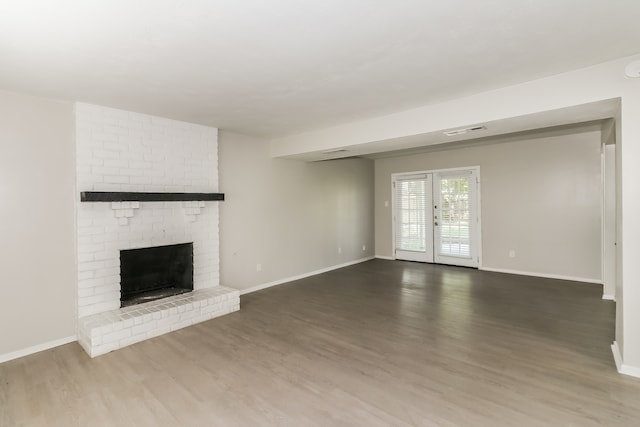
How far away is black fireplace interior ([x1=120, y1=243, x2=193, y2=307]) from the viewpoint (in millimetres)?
3652

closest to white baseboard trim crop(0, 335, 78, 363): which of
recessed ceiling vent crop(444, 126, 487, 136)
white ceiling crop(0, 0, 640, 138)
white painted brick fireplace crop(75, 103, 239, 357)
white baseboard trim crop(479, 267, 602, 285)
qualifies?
white painted brick fireplace crop(75, 103, 239, 357)

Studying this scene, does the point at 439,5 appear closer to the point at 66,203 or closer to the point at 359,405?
the point at 359,405

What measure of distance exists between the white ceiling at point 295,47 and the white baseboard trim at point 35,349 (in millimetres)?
2518

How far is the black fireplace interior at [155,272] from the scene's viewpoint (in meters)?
3.65

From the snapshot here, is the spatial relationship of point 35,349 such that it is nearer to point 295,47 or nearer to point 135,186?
point 135,186

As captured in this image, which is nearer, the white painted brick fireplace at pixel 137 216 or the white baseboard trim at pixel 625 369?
the white baseboard trim at pixel 625 369

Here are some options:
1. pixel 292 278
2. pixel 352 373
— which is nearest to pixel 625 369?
pixel 352 373

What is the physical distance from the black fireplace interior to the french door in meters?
5.19

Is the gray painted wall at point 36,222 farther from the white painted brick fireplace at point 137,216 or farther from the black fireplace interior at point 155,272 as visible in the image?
the black fireplace interior at point 155,272

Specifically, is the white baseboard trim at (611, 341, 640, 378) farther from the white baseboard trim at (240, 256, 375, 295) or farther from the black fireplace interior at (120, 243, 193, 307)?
the black fireplace interior at (120, 243, 193, 307)

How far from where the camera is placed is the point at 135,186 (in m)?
3.78

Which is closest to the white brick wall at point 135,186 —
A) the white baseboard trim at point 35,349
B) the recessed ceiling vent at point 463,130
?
the white baseboard trim at point 35,349

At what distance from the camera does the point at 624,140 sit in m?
2.46

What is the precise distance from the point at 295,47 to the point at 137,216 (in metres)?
2.85
